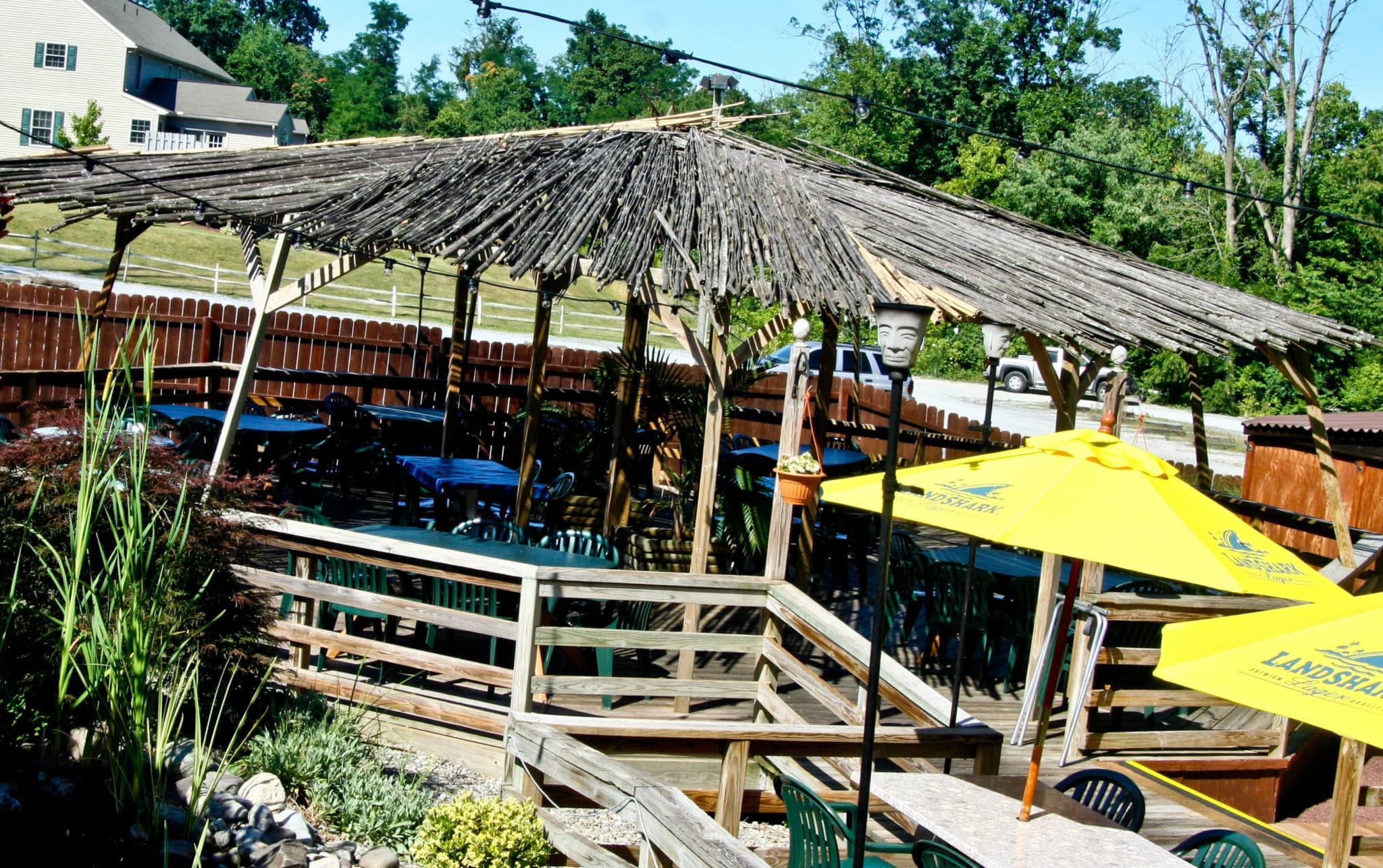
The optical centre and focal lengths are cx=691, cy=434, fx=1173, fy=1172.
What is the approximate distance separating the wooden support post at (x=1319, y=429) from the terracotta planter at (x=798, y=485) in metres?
3.92

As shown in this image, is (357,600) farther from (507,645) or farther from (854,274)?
(854,274)

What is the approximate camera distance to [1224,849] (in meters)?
4.31

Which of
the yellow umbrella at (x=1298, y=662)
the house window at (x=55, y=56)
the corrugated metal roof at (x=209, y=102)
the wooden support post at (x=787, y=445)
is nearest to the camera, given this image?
the yellow umbrella at (x=1298, y=662)

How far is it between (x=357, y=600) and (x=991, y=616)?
4.11 m

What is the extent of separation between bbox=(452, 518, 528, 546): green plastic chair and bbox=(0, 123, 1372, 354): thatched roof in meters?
1.72

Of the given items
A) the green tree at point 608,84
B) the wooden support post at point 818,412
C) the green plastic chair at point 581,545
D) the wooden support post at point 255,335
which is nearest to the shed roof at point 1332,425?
the wooden support post at point 818,412

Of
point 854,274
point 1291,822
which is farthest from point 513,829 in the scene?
point 1291,822

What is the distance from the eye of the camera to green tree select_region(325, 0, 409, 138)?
5631 cm

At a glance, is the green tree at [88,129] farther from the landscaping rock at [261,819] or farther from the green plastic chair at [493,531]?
the landscaping rock at [261,819]

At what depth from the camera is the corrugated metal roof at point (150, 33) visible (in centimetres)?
4284

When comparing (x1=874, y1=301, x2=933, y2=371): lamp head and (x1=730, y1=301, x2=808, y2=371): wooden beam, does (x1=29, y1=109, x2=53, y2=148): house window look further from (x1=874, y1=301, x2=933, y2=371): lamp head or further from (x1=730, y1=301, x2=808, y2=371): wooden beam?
(x1=874, y1=301, x2=933, y2=371): lamp head

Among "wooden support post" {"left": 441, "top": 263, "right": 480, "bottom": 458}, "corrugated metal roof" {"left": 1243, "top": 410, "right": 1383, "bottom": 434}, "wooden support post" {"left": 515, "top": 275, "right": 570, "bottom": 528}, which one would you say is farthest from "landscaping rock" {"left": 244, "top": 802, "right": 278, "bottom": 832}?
"corrugated metal roof" {"left": 1243, "top": 410, "right": 1383, "bottom": 434}

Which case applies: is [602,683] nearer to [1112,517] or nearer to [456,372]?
[1112,517]

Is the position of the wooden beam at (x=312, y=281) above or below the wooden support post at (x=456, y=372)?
above
